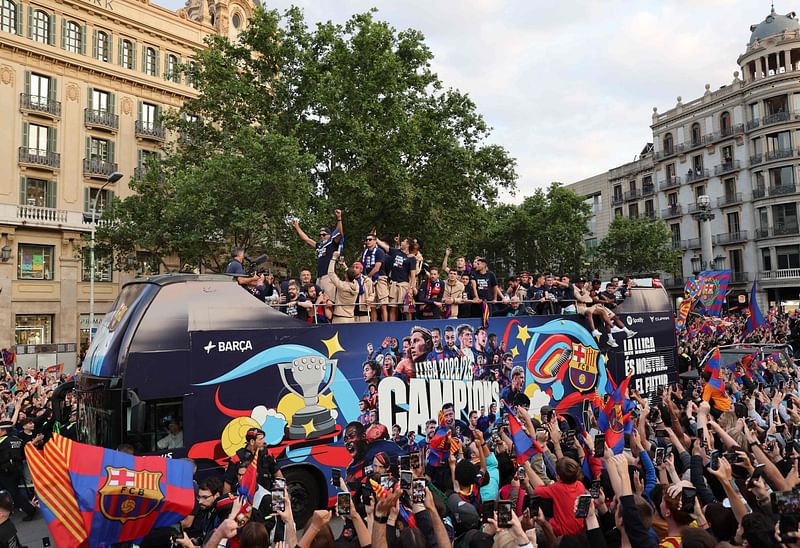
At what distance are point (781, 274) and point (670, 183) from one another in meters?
13.1

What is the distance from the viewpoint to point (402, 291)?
40.0 ft

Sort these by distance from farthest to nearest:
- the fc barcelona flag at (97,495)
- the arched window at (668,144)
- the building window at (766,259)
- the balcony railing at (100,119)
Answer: the arched window at (668,144)
the building window at (766,259)
the balcony railing at (100,119)
the fc barcelona flag at (97,495)

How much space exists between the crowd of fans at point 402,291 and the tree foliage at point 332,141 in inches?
420

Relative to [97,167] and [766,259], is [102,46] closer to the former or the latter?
[97,167]

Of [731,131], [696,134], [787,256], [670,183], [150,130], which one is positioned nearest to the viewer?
[150,130]

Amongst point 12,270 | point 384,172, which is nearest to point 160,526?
point 384,172

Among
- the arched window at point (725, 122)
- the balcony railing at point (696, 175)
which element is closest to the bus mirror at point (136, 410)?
the arched window at point (725, 122)

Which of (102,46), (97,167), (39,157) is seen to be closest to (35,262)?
(39,157)

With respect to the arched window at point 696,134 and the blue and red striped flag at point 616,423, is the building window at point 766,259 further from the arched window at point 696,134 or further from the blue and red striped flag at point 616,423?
the blue and red striped flag at point 616,423

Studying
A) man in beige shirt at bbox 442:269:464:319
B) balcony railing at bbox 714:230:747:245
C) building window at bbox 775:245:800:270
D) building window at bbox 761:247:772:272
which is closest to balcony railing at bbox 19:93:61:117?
man in beige shirt at bbox 442:269:464:319

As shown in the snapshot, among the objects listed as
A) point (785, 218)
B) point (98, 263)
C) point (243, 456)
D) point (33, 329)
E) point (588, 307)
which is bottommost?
point (243, 456)

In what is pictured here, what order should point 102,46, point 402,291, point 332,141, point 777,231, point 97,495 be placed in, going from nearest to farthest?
point 97,495 → point 402,291 → point 332,141 → point 102,46 → point 777,231

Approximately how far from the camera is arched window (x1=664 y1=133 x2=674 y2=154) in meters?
56.5

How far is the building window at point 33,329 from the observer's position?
2928 cm
